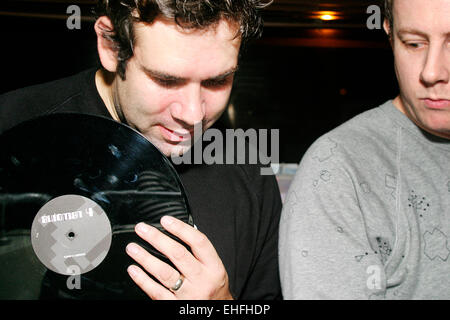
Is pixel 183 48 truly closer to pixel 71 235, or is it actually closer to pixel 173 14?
pixel 173 14

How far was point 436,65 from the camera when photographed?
90cm

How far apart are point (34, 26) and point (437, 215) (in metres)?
1.55

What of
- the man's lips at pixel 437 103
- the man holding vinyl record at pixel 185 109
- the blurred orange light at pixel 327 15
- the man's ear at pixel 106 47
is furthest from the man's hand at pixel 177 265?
the blurred orange light at pixel 327 15

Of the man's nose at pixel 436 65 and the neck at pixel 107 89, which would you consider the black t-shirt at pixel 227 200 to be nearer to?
the neck at pixel 107 89

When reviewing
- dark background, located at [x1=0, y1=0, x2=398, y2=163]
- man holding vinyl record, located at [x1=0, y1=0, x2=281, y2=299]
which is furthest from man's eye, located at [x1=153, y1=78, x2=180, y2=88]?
dark background, located at [x1=0, y1=0, x2=398, y2=163]

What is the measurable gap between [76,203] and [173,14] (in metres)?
0.45

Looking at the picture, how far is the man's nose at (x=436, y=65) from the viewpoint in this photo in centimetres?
90

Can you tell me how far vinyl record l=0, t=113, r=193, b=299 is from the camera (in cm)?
84

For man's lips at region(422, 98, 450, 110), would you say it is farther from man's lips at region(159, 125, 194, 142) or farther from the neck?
the neck

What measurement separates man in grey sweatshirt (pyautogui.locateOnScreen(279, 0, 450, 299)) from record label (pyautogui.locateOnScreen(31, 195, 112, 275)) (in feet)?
1.31

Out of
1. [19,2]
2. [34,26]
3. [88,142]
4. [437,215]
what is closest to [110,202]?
[88,142]

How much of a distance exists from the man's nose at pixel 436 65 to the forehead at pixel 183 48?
1.41ft

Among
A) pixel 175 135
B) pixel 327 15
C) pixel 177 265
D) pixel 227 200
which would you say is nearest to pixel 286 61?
pixel 327 15

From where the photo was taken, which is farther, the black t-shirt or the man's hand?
the black t-shirt
